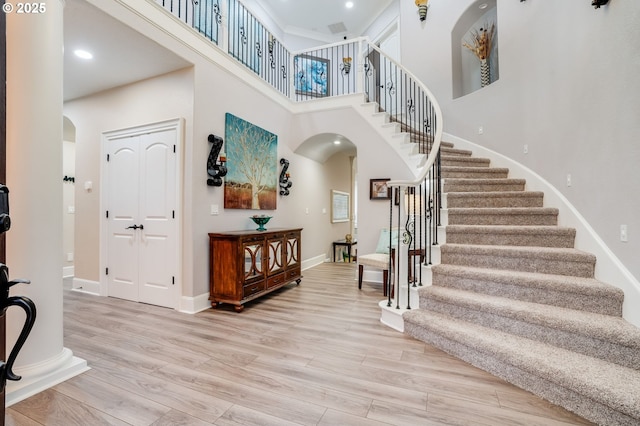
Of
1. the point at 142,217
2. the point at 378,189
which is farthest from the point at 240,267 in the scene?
the point at 378,189

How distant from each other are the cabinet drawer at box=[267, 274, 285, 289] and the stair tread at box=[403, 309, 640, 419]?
2.13 m

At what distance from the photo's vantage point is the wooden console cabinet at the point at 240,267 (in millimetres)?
3330

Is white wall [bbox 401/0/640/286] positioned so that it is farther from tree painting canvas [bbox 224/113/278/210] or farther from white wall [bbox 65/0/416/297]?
tree painting canvas [bbox 224/113/278/210]

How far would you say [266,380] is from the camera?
1964 mm

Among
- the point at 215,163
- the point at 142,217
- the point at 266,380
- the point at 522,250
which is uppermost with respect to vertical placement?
the point at 215,163

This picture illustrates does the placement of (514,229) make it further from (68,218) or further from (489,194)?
(68,218)

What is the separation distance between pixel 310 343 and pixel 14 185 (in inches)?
92.5

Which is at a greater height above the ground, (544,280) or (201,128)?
(201,128)

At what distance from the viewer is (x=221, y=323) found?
2.99 m

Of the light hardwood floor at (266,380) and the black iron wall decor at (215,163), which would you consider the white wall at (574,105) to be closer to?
the light hardwood floor at (266,380)

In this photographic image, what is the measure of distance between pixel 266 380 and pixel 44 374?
1431mm

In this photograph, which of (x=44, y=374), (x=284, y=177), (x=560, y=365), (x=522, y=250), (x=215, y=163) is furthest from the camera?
(x=284, y=177)

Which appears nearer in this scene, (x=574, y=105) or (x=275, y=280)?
→ (x=574, y=105)

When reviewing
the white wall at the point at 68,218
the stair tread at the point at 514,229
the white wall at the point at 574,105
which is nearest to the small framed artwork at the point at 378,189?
the stair tread at the point at 514,229
